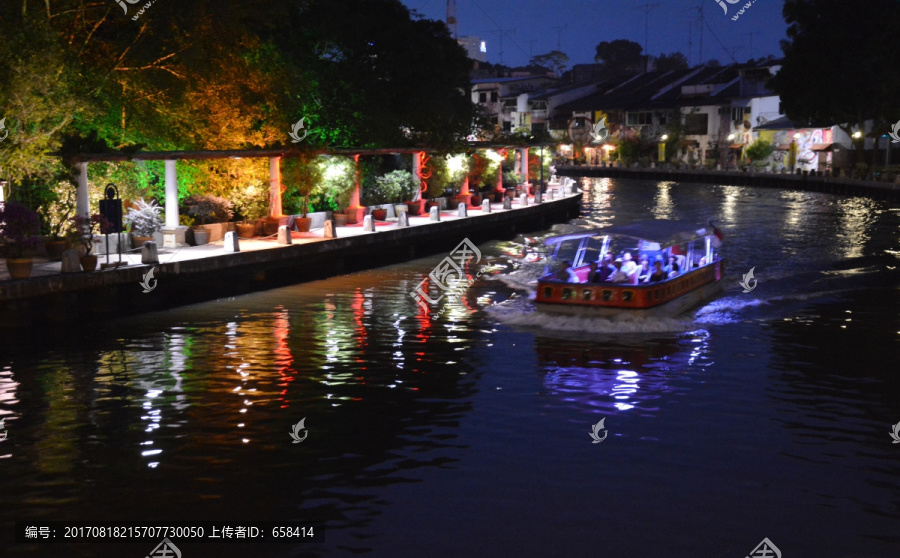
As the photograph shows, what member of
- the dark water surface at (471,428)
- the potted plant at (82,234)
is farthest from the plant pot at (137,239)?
the dark water surface at (471,428)

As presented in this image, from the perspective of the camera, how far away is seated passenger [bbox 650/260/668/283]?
23000 mm

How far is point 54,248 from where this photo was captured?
2484 cm

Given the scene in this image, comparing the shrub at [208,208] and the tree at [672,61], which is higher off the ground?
the tree at [672,61]

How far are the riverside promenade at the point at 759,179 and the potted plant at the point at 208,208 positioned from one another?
137 feet

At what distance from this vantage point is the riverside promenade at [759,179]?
204 ft

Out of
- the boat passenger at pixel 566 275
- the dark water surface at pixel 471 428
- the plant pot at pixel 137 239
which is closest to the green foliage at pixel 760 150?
the dark water surface at pixel 471 428

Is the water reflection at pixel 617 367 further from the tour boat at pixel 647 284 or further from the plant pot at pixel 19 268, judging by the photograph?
the plant pot at pixel 19 268

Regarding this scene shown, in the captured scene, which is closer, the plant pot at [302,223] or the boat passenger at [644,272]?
the boat passenger at [644,272]

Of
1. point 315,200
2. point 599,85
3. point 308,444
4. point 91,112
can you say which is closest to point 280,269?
point 91,112

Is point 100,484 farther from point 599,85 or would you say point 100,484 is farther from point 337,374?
point 599,85

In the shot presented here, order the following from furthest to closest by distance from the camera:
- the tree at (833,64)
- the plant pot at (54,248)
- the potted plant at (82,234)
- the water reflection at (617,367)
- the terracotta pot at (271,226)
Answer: the tree at (833,64) → the terracotta pot at (271,226) → the plant pot at (54,248) → the potted plant at (82,234) → the water reflection at (617,367)

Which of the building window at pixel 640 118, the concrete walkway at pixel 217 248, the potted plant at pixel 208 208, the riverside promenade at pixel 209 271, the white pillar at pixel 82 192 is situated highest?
the building window at pixel 640 118

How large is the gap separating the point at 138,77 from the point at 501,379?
1854 centimetres
